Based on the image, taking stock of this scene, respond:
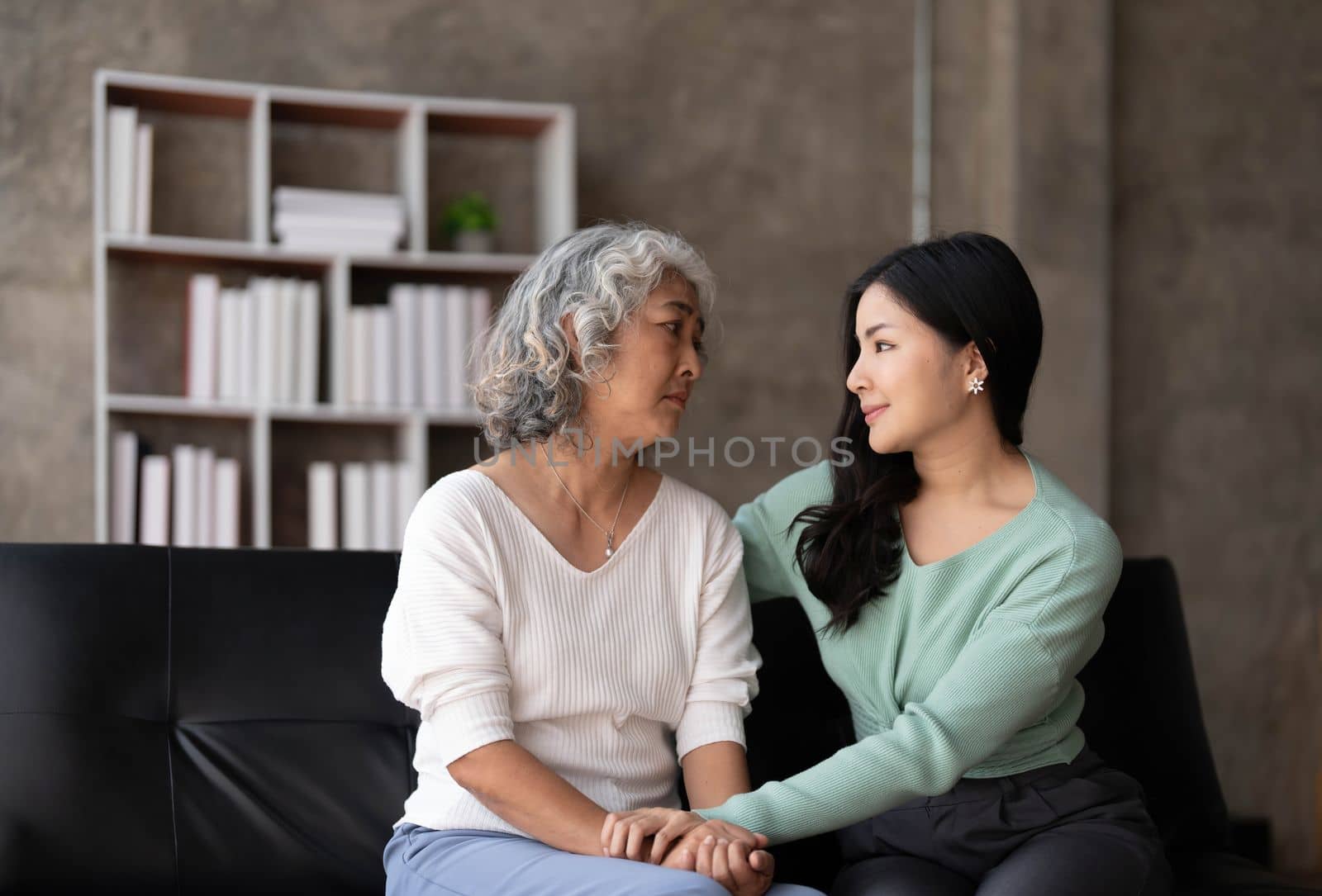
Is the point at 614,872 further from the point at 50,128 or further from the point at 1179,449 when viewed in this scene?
the point at 1179,449

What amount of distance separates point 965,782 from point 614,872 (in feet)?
1.84

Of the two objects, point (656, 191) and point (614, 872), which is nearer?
point (614, 872)

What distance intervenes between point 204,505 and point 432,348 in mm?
747

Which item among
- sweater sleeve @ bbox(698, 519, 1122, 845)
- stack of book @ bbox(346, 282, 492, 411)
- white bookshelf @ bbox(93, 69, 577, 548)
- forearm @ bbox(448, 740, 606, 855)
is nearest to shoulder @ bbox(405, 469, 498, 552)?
forearm @ bbox(448, 740, 606, 855)

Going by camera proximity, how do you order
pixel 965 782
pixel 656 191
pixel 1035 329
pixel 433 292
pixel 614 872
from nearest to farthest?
pixel 614 872
pixel 965 782
pixel 1035 329
pixel 433 292
pixel 656 191

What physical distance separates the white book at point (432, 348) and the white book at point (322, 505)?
Answer: 33 centimetres

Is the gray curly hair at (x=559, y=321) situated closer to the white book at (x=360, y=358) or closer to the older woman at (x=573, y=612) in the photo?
the older woman at (x=573, y=612)

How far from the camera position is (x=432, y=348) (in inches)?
148

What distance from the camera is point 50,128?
3809 millimetres

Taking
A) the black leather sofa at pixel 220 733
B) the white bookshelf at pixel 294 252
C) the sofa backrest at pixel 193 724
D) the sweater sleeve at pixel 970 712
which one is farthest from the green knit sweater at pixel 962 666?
the white bookshelf at pixel 294 252

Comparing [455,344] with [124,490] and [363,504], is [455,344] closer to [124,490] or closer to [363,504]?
[363,504]

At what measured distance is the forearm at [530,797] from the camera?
173cm

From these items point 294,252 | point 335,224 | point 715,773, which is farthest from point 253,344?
point 715,773

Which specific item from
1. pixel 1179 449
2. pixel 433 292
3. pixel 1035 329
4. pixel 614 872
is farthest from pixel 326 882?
pixel 1179 449
